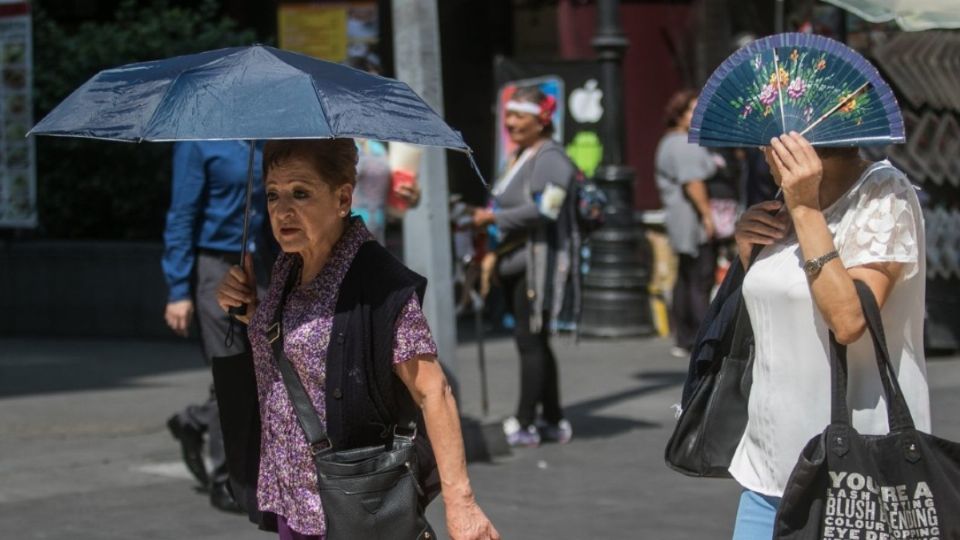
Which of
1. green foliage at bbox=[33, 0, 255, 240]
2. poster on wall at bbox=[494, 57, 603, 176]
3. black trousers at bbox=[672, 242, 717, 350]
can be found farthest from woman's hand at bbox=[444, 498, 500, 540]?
green foliage at bbox=[33, 0, 255, 240]

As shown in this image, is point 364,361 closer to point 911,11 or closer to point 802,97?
point 802,97

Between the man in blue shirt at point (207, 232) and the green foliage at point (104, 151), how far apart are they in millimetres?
7184

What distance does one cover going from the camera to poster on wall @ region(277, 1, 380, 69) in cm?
1563

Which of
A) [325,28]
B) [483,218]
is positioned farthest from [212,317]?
[325,28]

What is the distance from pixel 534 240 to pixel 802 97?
16.6ft

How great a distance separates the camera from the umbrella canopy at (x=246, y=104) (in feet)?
12.4

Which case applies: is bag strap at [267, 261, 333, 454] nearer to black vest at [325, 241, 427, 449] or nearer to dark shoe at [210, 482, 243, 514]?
black vest at [325, 241, 427, 449]

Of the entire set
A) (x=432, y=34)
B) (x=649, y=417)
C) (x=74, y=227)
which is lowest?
(x=649, y=417)

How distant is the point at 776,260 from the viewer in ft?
13.1

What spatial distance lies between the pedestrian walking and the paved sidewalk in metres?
0.39

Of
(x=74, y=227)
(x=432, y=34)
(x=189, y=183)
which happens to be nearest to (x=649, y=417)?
(x=432, y=34)

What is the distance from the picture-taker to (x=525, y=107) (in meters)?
8.96

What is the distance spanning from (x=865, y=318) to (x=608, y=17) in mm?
10295

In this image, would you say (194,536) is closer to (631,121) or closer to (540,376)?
(540,376)
